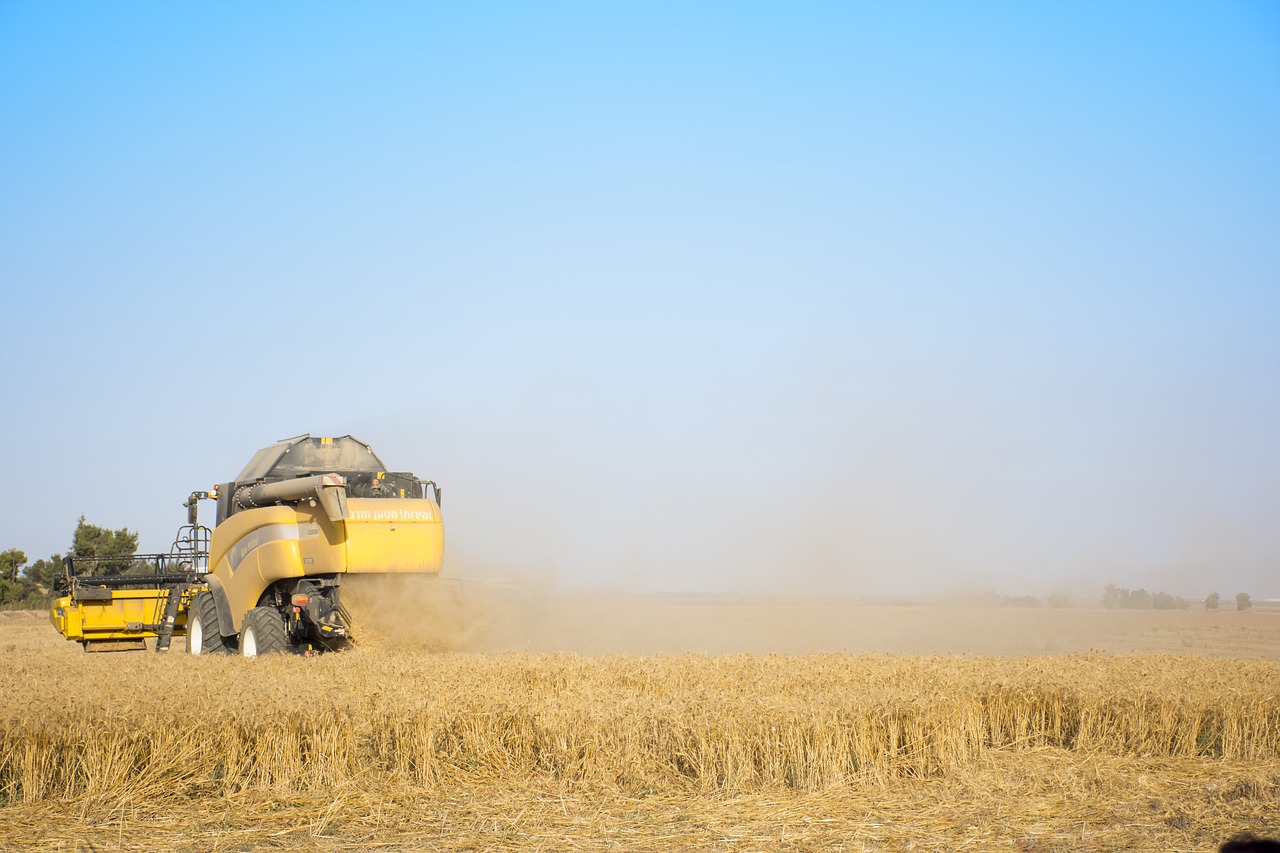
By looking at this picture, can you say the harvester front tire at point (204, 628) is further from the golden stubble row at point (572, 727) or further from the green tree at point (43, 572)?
the green tree at point (43, 572)

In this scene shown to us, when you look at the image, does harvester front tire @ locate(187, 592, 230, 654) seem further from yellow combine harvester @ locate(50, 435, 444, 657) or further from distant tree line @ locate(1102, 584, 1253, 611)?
distant tree line @ locate(1102, 584, 1253, 611)

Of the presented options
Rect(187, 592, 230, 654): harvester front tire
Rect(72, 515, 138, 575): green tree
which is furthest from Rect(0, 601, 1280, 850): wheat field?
Rect(72, 515, 138, 575): green tree

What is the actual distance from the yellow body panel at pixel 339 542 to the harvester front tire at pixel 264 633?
0.57 meters

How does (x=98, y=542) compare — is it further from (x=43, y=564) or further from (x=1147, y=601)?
(x=1147, y=601)

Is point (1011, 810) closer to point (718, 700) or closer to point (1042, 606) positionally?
point (718, 700)

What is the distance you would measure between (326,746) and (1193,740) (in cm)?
765

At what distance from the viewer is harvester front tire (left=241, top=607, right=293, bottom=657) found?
15.7 m

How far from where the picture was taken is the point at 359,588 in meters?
15.8

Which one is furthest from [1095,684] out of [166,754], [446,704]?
[166,754]

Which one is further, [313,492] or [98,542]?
[98,542]

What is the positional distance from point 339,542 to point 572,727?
312 inches

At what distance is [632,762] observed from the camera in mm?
8352

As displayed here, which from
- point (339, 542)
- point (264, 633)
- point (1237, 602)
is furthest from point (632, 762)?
point (1237, 602)

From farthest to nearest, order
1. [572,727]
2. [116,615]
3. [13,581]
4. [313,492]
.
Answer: [13,581], [116,615], [313,492], [572,727]
